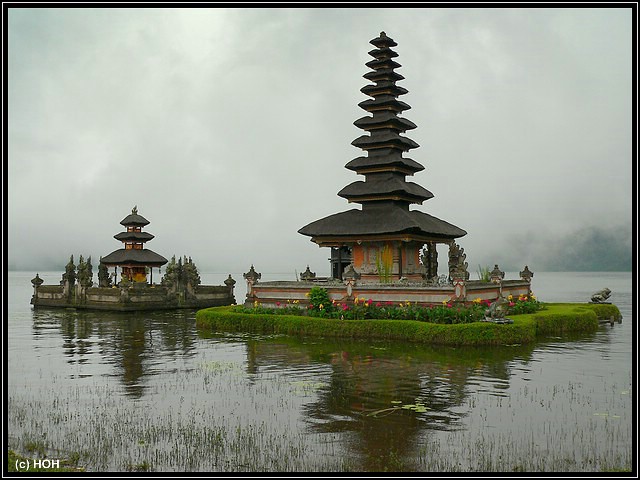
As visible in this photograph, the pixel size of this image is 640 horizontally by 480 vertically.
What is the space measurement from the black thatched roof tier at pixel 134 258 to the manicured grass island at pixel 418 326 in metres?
22.8

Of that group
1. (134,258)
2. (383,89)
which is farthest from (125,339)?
(134,258)

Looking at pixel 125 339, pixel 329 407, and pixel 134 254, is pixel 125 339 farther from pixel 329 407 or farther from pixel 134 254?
pixel 134 254

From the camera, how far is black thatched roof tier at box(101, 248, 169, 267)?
54375mm

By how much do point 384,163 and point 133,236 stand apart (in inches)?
1085

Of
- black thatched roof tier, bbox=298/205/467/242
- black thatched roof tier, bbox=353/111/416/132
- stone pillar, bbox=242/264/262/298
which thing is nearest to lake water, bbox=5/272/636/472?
stone pillar, bbox=242/264/262/298

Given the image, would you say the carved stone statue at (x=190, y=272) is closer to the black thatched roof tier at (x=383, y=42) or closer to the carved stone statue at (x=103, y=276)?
the carved stone statue at (x=103, y=276)

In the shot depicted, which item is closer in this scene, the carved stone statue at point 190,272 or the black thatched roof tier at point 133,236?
the carved stone statue at point 190,272

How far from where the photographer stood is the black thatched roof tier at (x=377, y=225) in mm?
34406

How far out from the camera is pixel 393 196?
36.9 m

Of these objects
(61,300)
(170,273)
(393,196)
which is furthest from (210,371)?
(61,300)

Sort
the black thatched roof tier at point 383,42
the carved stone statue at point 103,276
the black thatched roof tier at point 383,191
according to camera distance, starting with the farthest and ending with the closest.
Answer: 1. the carved stone statue at point 103,276
2. the black thatched roof tier at point 383,42
3. the black thatched roof tier at point 383,191

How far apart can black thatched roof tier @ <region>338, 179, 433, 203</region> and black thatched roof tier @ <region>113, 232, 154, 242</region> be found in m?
24.5

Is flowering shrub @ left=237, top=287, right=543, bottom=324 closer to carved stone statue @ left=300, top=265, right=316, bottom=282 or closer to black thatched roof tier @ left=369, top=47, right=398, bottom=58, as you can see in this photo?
carved stone statue @ left=300, top=265, right=316, bottom=282

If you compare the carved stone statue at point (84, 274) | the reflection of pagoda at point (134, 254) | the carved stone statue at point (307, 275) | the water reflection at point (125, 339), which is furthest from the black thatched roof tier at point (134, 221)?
the carved stone statue at point (307, 275)
